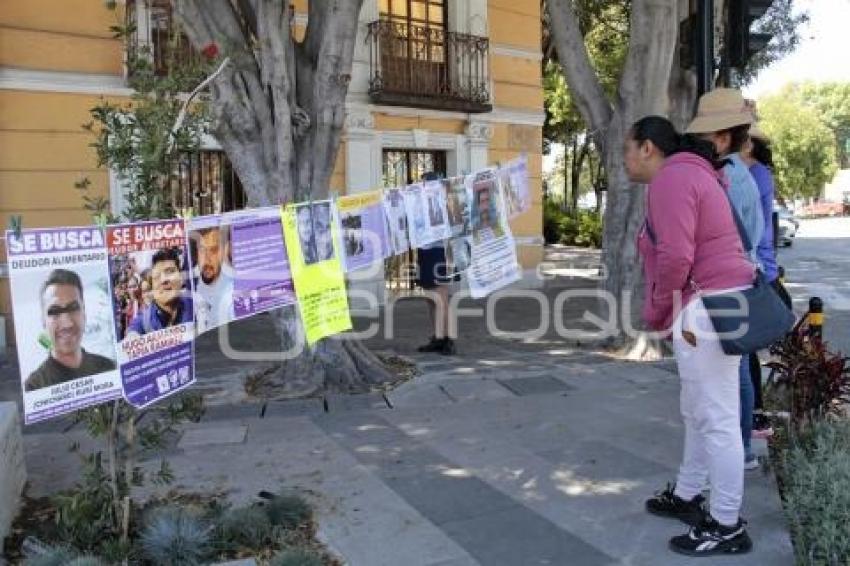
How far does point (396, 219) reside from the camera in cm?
691

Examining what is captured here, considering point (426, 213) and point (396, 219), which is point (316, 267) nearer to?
point (396, 219)

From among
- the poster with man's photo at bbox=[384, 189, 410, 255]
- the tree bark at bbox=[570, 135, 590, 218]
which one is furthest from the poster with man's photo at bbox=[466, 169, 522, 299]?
the tree bark at bbox=[570, 135, 590, 218]

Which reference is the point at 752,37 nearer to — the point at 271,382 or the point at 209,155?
the point at 271,382

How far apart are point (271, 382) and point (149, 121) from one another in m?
3.81

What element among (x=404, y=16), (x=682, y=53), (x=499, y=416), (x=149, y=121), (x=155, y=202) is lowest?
(x=499, y=416)

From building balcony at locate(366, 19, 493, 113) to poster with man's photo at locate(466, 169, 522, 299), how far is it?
556 centimetres

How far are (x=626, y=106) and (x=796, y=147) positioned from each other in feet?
209

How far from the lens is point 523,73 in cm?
1510

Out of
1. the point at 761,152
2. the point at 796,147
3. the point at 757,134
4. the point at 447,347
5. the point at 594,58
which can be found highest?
the point at 594,58

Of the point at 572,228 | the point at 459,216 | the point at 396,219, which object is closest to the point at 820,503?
the point at 396,219

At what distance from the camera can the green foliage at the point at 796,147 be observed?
65.6 m

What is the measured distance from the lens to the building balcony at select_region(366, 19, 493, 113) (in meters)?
12.9

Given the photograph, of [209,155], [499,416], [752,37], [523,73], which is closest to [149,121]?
[499,416]

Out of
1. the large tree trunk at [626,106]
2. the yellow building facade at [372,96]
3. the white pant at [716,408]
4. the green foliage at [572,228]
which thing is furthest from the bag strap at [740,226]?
the green foliage at [572,228]
